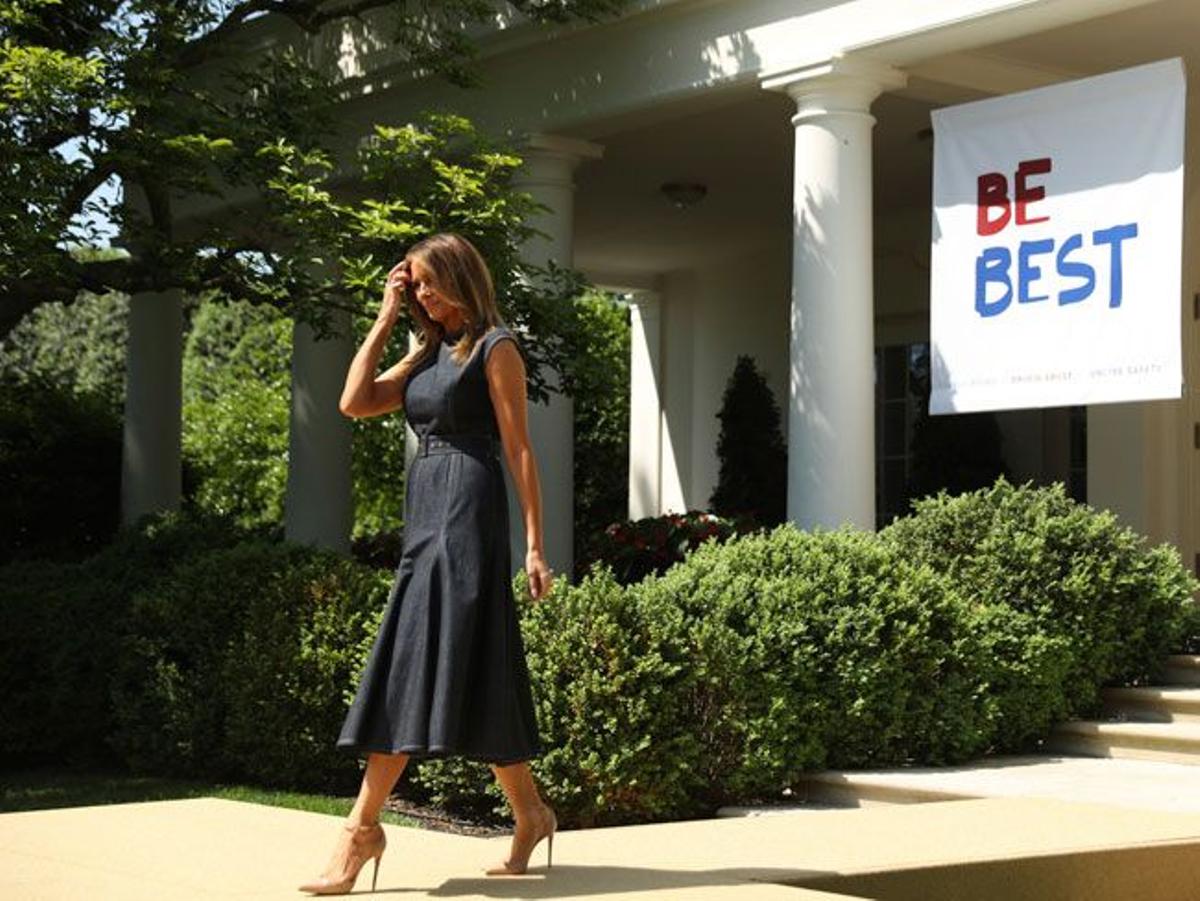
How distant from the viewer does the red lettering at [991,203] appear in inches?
419

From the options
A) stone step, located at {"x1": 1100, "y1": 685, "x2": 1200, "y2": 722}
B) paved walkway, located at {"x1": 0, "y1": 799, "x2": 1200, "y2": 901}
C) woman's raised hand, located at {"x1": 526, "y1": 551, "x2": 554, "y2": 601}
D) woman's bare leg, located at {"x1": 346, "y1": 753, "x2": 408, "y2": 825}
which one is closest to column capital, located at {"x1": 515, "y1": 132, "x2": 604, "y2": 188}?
stone step, located at {"x1": 1100, "y1": 685, "x2": 1200, "y2": 722}

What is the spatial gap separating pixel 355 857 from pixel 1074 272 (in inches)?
247

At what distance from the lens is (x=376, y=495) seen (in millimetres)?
27344

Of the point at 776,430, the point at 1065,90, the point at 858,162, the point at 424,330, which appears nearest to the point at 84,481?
the point at 776,430

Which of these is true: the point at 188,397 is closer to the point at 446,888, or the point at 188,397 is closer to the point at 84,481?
the point at 84,481

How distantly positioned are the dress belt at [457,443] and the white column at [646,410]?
15.1 metres

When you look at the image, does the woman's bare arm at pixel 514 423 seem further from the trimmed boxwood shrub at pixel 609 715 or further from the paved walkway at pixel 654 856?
the trimmed boxwood shrub at pixel 609 715

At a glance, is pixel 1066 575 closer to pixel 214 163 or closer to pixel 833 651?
pixel 833 651

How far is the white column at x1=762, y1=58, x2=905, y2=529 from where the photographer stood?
11398 mm

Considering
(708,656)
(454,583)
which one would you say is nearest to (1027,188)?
(708,656)

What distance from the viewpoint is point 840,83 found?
11391 mm

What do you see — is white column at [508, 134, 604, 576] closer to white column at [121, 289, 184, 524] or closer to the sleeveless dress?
white column at [121, 289, 184, 524]

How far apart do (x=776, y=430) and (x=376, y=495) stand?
9.76m

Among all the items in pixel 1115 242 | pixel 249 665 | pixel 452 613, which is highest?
pixel 1115 242
